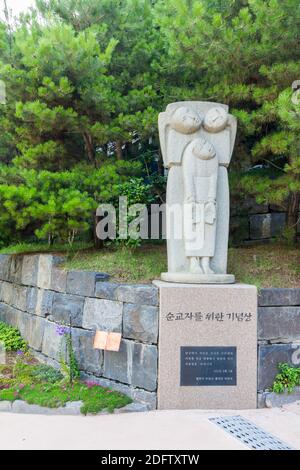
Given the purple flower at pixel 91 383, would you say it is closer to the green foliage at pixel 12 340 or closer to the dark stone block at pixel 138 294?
the dark stone block at pixel 138 294

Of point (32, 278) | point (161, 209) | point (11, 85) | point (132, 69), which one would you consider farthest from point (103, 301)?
point (132, 69)

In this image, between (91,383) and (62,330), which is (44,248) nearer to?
(62,330)

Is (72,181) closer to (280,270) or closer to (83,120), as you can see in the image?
(83,120)

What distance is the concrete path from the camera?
9.04 feet

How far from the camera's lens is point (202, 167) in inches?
158

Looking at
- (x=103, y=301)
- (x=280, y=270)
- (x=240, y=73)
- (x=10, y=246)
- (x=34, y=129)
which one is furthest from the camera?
(x=10, y=246)

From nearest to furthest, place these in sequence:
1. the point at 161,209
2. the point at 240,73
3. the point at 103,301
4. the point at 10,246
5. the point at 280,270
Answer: the point at 103,301
the point at 280,270
the point at 240,73
the point at 161,209
the point at 10,246

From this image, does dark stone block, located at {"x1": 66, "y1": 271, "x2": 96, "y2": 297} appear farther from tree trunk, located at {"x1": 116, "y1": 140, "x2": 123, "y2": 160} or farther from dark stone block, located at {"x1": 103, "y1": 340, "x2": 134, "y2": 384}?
tree trunk, located at {"x1": 116, "y1": 140, "x2": 123, "y2": 160}

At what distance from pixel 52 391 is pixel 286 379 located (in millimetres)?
2124

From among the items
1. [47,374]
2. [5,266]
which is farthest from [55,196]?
[5,266]

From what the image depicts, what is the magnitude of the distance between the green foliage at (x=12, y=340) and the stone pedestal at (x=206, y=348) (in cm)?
228

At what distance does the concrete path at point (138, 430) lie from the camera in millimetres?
2754

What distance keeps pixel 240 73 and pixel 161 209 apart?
1.93 metres

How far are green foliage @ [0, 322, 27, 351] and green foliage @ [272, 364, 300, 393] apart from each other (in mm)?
3016
